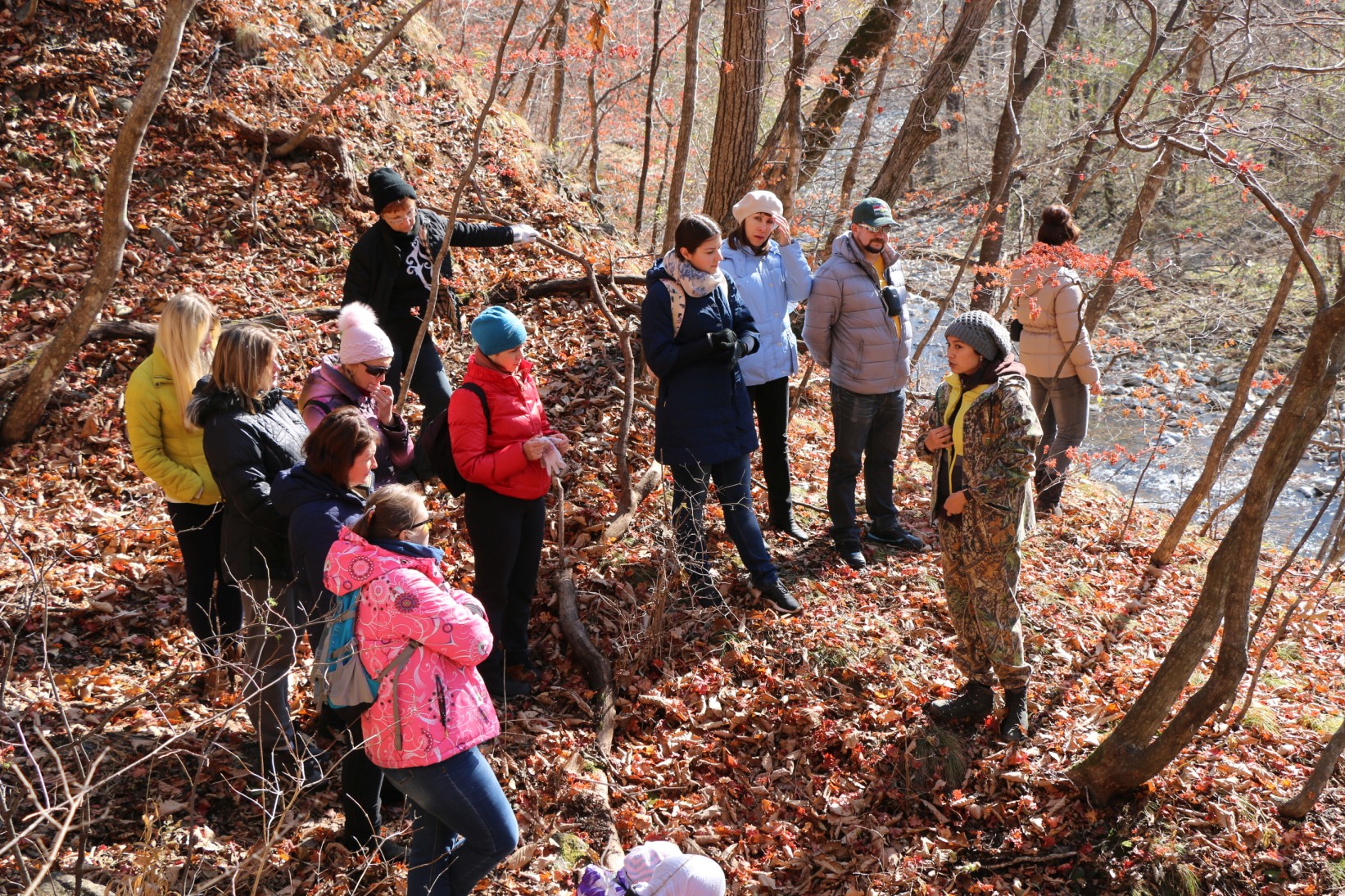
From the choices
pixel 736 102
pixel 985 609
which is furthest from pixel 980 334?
pixel 736 102

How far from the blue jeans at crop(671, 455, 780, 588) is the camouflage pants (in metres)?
1.11

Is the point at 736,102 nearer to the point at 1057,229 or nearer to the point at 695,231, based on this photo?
the point at 1057,229

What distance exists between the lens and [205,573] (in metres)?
4.25

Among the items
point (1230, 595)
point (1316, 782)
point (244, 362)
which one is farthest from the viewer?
point (1316, 782)

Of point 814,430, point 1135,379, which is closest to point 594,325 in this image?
point 814,430

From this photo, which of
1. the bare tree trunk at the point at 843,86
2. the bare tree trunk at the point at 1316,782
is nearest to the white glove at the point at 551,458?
the bare tree trunk at the point at 1316,782

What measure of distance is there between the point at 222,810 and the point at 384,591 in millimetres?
1782

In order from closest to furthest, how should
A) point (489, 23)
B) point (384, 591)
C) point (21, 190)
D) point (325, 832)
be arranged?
point (384, 591) → point (325, 832) → point (21, 190) → point (489, 23)

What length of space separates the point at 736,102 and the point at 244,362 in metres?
4.93

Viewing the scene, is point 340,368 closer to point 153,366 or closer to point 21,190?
point 153,366

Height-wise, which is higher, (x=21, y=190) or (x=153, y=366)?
(x=21, y=190)

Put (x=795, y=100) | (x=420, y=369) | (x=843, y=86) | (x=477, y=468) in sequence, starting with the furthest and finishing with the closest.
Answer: (x=843, y=86) → (x=795, y=100) → (x=420, y=369) → (x=477, y=468)

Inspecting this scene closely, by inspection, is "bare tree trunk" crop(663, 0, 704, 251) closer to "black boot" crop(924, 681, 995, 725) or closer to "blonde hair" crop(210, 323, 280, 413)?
"blonde hair" crop(210, 323, 280, 413)

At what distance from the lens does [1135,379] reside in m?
14.5
